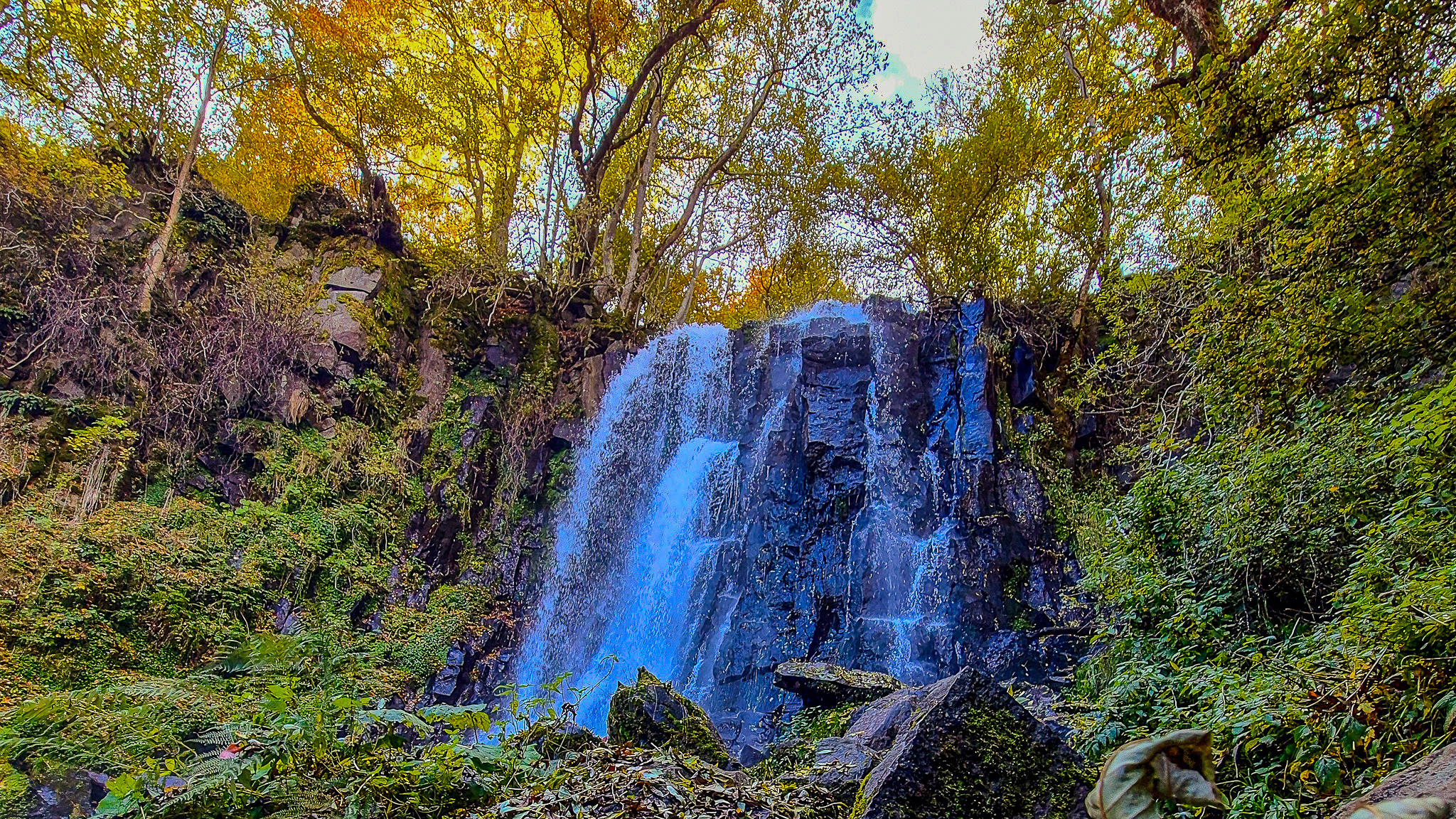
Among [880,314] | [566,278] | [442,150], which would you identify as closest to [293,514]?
[566,278]

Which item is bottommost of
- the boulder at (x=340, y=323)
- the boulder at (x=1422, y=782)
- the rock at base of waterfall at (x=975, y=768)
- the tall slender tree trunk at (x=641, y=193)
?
the rock at base of waterfall at (x=975, y=768)

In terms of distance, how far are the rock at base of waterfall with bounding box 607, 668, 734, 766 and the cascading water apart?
4650 millimetres

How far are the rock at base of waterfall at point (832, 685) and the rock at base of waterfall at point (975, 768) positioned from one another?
3163mm

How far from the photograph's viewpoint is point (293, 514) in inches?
367

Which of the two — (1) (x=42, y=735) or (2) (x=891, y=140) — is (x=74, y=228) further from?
(2) (x=891, y=140)

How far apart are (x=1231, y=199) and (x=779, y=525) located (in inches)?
298

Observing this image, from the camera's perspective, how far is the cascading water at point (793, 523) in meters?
9.57

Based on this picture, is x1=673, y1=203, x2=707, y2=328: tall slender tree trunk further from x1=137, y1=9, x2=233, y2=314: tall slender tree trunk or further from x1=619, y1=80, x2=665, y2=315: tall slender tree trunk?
x1=137, y1=9, x2=233, y2=314: tall slender tree trunk

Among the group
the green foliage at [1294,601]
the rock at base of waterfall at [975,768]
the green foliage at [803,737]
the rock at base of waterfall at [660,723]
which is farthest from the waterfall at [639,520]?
the rock at base of waterfall at [975,768]

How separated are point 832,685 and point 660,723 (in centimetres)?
244

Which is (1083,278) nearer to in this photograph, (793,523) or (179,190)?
(793,523)

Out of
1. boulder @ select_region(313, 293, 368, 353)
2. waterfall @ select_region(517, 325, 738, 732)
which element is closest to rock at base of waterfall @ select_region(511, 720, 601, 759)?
waterfall @ select_region(517, 325, 738, 732)

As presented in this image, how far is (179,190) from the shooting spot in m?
9.77

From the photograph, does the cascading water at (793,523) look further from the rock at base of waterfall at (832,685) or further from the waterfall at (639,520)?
the rock at base of waterfall at (832,685)
